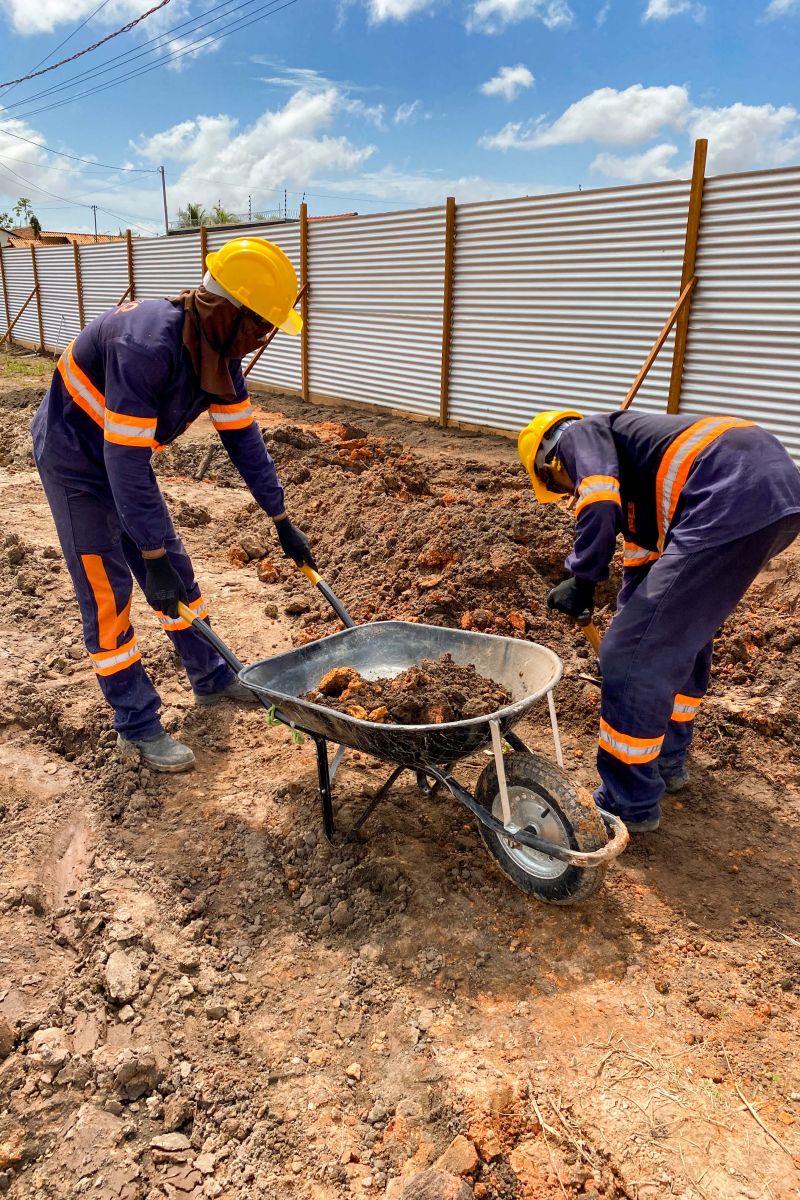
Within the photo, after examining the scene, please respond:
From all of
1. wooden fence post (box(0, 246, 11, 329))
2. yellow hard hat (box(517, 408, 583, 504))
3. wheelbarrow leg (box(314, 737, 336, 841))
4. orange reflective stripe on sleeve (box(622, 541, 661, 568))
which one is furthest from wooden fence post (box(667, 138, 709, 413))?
wooden fence post (box(0, 246, 11, 329))

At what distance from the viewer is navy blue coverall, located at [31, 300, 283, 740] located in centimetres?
308

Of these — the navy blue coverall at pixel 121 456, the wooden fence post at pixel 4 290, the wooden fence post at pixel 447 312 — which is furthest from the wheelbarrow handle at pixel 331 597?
the wooden fence post at pixel 4 290

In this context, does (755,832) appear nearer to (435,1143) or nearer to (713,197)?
(435,1143)

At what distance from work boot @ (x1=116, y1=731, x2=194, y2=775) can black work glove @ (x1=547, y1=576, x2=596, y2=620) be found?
186 cm

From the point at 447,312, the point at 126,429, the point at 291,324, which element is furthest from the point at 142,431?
the point at 447,312

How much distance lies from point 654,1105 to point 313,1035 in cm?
97

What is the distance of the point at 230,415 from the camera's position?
12.2ft

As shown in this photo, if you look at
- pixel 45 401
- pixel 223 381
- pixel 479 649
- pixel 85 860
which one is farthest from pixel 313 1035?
pixel 45 401

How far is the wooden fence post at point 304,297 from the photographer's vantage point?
41.2ft

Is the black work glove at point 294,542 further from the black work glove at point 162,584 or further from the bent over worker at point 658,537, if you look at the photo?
the bent over worker at point 658,537

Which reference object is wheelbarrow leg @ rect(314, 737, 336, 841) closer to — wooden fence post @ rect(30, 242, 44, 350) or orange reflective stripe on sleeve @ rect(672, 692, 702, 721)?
orange reflective stripe on sleeve @ rect(672, 692, 702, 721)

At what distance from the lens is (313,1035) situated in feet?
7.72

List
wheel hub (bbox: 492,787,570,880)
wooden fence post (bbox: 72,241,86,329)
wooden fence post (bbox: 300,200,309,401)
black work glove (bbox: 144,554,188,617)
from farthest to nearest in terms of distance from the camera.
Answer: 1. wooden fence post (bbox: 72,241,86,329)
2. wooden fence post (bbox: 300,200,309,401)
3. black work glove (bbox: 144,554,188,617)
4. wheel hub (bbox: 492,787,570,880)

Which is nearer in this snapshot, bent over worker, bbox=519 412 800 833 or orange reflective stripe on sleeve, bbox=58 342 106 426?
bent over worker, bbox=519 412 800 833
